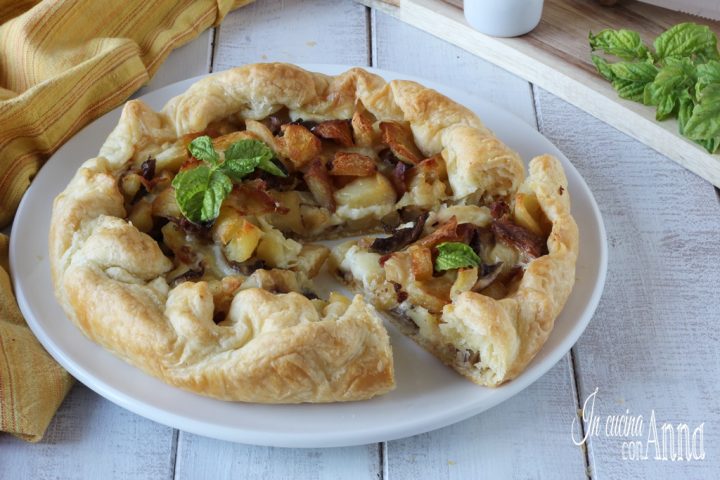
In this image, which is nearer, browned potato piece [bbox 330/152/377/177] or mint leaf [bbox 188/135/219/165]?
mint leaf [bbox 188/135/219/165]

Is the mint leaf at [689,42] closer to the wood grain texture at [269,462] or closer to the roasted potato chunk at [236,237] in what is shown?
the roasted potato chunk at [236,237]

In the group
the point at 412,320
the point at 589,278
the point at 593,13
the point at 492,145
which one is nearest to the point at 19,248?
the point at 412,320

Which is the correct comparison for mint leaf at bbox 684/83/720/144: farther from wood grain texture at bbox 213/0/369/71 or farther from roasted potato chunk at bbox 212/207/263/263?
roasted potato chunk at bbox 212/207/263/263

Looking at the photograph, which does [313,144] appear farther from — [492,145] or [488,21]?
[488,21]

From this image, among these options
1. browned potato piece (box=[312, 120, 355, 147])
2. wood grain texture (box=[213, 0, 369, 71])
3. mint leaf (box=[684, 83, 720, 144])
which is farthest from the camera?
wood grain texture (box=[213, 0, 369, 71])

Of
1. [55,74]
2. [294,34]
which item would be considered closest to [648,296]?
[294,34]

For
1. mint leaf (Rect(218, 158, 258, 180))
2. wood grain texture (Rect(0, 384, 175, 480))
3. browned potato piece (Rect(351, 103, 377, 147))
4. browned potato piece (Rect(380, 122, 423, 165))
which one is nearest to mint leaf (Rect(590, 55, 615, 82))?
browned potato piece (Rect(380, 122, 423, 165))

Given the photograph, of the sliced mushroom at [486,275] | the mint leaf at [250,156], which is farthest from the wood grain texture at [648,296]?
the mint leaf at [250,156]
